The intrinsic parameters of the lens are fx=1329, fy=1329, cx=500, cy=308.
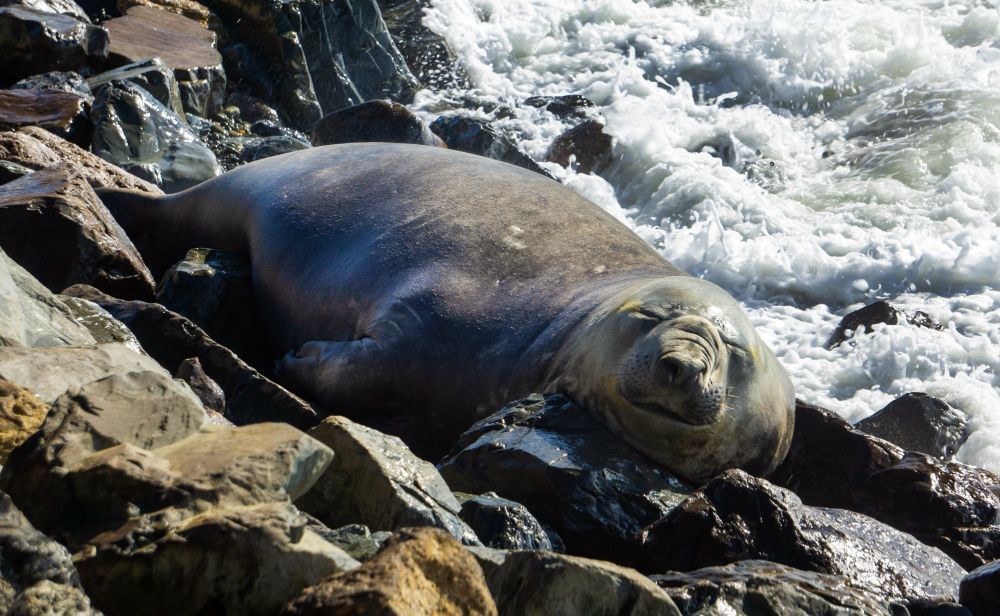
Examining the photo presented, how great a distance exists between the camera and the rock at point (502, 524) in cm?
380

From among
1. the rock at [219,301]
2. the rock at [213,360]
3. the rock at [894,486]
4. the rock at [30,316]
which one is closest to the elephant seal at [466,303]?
the rock at [219,301]

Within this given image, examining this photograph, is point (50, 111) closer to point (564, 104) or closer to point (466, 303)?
point (466, 303)

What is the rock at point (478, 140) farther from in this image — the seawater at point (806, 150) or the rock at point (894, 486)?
the rock at point (894, 486)

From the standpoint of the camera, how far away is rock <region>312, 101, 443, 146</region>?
9.41 metres

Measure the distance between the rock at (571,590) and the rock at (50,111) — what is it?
232 inches

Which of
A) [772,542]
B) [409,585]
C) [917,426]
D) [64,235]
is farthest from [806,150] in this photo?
[409,585]

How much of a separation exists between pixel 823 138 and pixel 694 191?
2229 mm

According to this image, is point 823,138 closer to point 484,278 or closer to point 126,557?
point 484,278

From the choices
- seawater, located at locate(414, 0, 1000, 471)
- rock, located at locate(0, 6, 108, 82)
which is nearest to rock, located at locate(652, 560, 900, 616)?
seawater, located at locate(414, 0, 1000, 471)

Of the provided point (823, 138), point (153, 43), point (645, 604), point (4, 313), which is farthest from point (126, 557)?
point (823, 138)

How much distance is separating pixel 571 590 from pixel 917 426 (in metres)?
4.66

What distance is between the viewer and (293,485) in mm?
2793

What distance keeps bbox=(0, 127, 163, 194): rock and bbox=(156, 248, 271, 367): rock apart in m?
0.87

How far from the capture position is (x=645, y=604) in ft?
9.62
